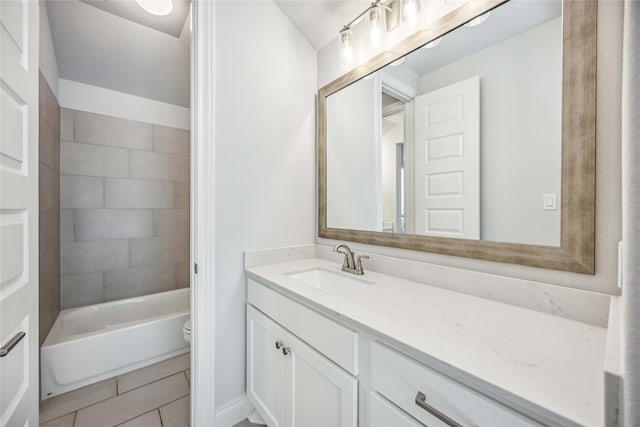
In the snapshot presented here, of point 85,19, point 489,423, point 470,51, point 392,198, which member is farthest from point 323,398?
point 85,19

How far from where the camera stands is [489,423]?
0.54m

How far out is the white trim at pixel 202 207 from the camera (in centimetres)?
130

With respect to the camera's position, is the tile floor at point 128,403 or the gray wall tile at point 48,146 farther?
the gray wall tile at point 48,146

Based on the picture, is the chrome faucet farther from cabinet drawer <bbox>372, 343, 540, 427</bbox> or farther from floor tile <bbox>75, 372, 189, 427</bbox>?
floor tile <bbox>75, 372, 189, 427</bbox>

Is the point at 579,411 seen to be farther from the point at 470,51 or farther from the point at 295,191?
the point at 295,191

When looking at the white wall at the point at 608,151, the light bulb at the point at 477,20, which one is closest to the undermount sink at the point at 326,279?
the white wall at the point at 608,151

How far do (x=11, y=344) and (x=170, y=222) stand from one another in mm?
2069

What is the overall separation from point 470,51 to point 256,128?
1086 mm

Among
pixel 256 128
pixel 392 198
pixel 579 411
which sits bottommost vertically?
pixel 579 411

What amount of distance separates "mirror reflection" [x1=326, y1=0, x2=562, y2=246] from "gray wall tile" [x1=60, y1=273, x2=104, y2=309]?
7.56 feet

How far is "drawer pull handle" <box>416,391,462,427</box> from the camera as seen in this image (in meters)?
0.59

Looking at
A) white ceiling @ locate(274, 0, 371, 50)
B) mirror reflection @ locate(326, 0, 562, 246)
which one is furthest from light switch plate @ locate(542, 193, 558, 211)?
white ceiling @ locate(274, 0, 371, 50)

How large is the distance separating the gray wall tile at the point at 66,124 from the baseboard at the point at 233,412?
237 centimetres

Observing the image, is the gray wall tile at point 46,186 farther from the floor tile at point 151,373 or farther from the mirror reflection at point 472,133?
the mirror reflection at point 472,133
